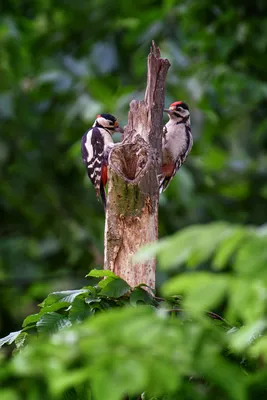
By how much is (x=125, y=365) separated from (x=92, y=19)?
38.1 feet

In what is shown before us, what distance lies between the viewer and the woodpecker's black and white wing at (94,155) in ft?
22.6

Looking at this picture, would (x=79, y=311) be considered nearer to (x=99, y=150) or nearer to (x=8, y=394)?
(x=8, y=394)

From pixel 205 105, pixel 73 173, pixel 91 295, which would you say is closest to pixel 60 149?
pixel 73 173

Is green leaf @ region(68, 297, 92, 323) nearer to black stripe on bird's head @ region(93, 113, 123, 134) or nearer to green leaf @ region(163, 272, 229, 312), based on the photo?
green leaf @ region(163, 272, 229, 312)

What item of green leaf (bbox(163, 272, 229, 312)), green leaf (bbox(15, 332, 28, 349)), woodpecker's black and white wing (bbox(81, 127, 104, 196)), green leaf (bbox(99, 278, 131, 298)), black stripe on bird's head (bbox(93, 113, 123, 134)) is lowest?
green leaf (bbox(15, 332, 28, 349))

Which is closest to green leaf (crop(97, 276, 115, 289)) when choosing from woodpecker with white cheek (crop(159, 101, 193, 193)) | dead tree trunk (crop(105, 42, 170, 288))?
dead tree trunk (crop(105, 42, 170, 288))

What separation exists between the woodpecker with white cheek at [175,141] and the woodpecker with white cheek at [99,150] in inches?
16.1

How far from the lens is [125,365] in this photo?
1.96 meters

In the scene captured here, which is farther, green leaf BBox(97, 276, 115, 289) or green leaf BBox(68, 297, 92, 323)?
green leaf BBox(97, 276, 115, 289)

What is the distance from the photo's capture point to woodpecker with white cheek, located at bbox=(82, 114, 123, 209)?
684 cm

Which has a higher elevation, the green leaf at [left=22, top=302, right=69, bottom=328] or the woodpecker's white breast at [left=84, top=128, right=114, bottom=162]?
the woodpecker's white breast at [left=84, top=128, right=114, bottom=162]

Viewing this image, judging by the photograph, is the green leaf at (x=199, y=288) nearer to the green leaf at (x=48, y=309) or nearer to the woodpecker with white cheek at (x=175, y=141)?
the green leaf at (x=48, y=309)

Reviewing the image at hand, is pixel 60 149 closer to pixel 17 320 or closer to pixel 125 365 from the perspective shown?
pixel 17 320

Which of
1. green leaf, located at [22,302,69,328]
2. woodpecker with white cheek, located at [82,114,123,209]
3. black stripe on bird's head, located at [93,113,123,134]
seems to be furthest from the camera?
black stripe on bird's head, located at [93,113,123,134]
